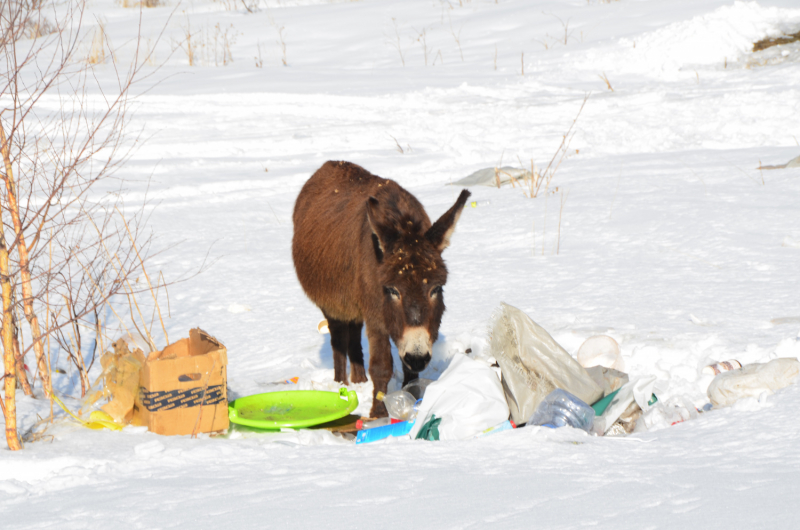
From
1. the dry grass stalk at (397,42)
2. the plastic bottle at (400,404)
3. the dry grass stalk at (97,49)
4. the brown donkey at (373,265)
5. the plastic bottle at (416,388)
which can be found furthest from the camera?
the dry grass stalk at (397,42)

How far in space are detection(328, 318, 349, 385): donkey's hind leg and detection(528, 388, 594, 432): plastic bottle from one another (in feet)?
5.91

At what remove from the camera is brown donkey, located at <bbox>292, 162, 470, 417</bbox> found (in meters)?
3.59

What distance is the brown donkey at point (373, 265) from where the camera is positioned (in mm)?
3586

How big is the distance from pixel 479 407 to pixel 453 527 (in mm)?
1362

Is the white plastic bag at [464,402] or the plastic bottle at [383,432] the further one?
the plastic bottle at [383,432]

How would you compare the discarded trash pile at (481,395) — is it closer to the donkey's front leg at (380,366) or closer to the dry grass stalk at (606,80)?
the donkey's front leg at (380,366)

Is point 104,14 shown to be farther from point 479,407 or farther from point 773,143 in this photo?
point 479,407

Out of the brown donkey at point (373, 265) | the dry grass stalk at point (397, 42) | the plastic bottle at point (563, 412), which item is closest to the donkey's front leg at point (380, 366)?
the brown donkey at point (373, 265)

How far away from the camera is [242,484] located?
262cm

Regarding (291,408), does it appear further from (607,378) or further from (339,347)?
(607,378)

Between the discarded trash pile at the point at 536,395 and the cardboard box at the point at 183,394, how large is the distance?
84 cm

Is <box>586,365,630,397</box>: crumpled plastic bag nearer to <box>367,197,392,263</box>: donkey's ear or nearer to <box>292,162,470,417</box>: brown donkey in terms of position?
<box>292,162,470,417</box>: brown donkey

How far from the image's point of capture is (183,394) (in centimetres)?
365

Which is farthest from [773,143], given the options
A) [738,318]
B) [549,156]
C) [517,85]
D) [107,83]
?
[107,83]
